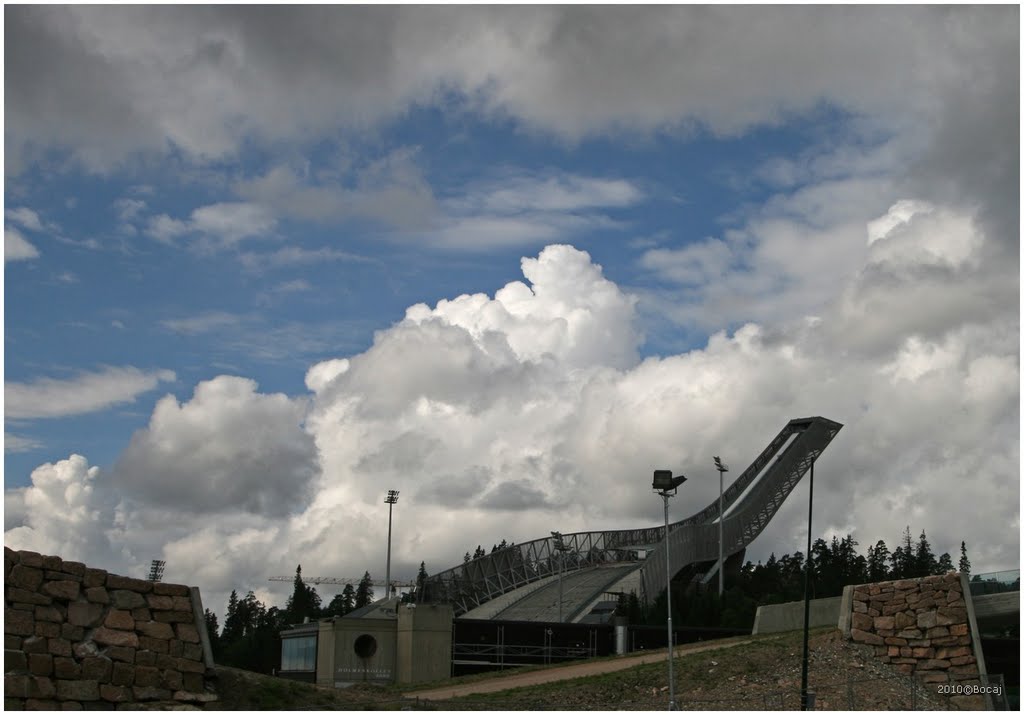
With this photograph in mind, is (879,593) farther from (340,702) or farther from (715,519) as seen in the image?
(715,519)

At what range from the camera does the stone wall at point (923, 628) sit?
112ft

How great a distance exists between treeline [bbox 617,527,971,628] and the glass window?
1026 inches

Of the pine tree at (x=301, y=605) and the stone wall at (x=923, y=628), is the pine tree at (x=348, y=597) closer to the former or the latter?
the pine tree at (x=301, y=605)

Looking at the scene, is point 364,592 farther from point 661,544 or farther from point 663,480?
point 663,480

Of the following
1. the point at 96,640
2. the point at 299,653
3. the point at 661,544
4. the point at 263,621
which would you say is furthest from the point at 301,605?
the point at 96,640

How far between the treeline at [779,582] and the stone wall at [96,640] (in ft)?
164

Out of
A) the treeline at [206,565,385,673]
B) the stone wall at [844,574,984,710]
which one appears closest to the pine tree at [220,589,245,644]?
the treeline at [206,565,385,673]

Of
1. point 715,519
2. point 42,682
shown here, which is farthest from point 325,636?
point 715,519

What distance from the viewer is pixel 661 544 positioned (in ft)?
349

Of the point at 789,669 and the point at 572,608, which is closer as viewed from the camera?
the point at 789,669

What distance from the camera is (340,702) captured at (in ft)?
87.2

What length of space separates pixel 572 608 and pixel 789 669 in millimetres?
53680

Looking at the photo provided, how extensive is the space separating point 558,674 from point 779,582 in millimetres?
79700

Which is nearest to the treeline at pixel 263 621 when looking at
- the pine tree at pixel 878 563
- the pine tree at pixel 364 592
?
the pine tree at pixel 364 592
